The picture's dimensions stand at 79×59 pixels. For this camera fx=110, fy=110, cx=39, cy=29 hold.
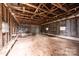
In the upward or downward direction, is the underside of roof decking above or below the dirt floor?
above

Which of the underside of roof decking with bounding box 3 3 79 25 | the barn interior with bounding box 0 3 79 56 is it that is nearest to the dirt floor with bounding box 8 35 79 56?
the barn interior with bounding box 0 3 79 56

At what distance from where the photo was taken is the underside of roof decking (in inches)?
75.9

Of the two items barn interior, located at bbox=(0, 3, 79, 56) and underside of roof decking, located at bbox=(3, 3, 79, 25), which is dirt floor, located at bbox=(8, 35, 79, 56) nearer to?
barn interior, located at bbox=(0, 3, 79, 56)

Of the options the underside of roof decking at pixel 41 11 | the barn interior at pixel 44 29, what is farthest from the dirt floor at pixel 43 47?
the underside of roof decking at pixel 41 11

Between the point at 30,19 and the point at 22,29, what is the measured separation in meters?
0.25

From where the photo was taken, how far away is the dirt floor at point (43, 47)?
189cm

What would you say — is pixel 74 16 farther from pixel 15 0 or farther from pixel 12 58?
pixel 12 58

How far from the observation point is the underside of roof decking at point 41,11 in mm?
1928

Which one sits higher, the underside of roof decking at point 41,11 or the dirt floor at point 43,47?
the underside of roof decking at point 41,11

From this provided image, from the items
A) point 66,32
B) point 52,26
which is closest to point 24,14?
point 52,26

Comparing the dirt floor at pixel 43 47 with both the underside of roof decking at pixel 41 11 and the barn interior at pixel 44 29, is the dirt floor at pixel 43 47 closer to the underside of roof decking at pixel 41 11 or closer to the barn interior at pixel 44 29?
the barn interior at pixel 44 29

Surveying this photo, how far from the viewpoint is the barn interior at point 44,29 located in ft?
6.43

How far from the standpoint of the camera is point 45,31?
2.17 metres

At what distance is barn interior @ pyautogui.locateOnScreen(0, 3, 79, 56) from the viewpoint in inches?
77.1
